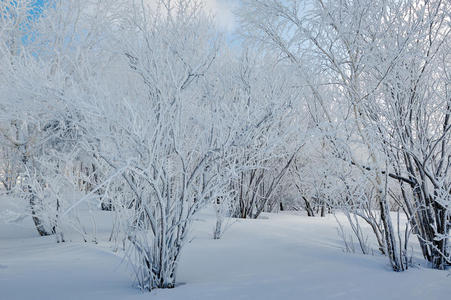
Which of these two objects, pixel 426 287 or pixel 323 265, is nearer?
pixel 426 287

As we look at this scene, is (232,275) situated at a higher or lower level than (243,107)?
lower

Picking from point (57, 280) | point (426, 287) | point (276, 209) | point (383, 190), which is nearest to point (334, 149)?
point (383, 190)

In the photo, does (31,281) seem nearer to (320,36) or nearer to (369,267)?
(369,267)

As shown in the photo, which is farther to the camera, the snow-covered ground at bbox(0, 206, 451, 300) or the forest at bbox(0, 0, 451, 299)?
the snow-covered ground at bbox(0, 206, 451, 300)

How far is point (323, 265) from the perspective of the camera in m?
3.76

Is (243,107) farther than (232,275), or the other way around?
(232,275)

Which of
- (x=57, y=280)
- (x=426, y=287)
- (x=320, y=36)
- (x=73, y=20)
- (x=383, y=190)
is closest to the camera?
(x=426, y=287)

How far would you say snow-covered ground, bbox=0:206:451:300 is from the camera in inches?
113

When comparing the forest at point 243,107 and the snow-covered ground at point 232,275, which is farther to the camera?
the snow-covered ground at point 232,275

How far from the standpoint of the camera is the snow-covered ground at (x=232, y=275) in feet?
9.46

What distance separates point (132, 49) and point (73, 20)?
5.43m

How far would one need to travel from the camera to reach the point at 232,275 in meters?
3.54

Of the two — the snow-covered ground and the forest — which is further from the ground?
the forest

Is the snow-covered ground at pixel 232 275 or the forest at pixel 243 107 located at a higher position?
the forest at pixel 243 107
